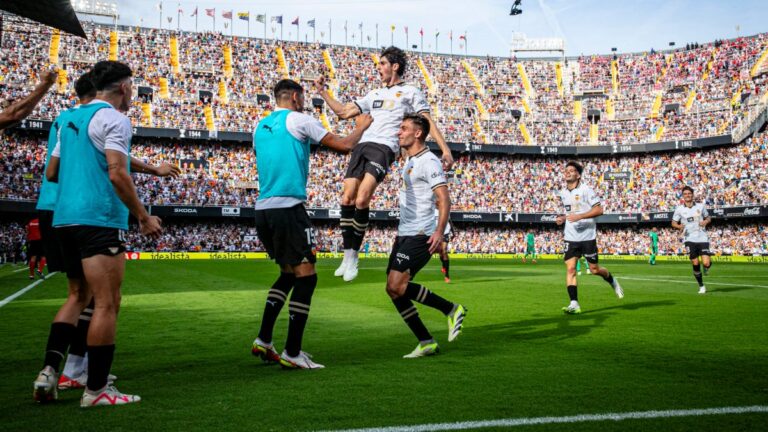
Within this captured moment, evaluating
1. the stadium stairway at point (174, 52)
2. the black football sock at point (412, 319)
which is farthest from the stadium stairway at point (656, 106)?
the black football sock at point (412, 319)

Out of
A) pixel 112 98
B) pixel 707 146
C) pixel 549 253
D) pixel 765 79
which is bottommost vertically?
pixel 549 253

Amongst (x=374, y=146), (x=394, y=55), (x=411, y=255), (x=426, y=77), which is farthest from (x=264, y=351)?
(x=426, y=77)

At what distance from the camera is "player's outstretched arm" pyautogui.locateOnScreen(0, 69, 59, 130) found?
17.9 ft

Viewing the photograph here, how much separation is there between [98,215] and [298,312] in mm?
2230

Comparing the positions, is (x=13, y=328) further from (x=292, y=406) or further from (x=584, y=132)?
(x=584, y=132)

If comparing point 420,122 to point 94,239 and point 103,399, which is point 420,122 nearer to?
point 94,239

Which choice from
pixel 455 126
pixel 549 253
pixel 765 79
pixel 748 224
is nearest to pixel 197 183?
pixel 455 126

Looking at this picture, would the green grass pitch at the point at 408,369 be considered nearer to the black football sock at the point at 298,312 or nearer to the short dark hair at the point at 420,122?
the black football sock at the point at 298,312

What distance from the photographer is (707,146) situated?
5597 centimetres

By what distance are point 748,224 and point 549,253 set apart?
17.0 meters

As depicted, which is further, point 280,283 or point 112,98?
point 280,283

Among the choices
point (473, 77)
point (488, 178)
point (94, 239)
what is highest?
point (473, 77)

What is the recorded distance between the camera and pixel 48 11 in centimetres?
2189

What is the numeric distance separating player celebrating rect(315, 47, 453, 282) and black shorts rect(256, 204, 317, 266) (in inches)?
72.1
